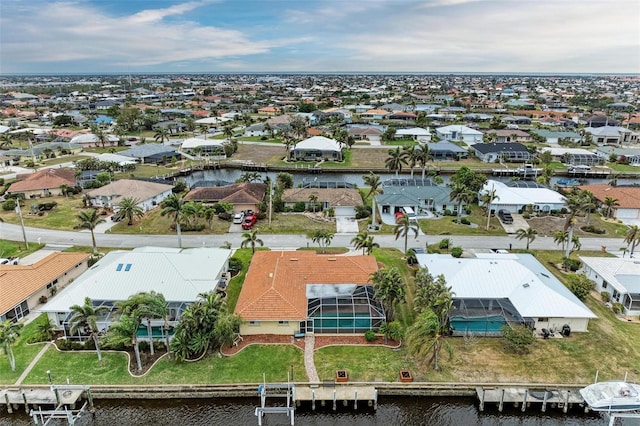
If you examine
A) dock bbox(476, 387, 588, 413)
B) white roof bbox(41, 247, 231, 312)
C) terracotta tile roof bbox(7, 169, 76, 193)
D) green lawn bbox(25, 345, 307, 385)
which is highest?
terracotta tile roof bbox(7, 169, 76, 193)

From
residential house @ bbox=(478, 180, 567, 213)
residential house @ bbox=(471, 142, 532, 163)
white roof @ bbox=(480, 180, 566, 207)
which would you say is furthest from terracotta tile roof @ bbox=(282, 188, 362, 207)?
residential house @ bbox=(471, 142, 532, 163)

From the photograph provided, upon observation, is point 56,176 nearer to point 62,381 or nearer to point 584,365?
point 62,381

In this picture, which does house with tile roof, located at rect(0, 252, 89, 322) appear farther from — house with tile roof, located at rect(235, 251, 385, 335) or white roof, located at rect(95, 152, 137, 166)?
white roof, located at rect(95, 152, 137, 166)

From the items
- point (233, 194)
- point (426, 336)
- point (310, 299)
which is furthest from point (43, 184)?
point (426, 336)

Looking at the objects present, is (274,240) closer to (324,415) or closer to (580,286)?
(324,415)

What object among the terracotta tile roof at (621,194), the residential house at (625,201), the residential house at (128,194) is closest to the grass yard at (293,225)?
the residential house at (128,194)

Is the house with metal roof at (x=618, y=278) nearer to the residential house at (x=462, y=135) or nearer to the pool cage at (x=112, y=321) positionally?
the pool cage at (x=112, y=321)
